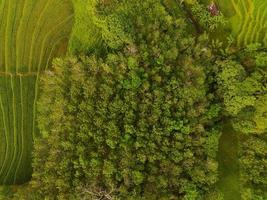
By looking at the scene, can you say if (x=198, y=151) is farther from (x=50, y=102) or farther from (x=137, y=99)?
(x=50, y=102)

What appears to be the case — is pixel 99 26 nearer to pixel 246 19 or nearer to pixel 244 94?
pixel 246 19

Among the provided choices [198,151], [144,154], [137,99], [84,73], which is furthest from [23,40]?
[198,151]

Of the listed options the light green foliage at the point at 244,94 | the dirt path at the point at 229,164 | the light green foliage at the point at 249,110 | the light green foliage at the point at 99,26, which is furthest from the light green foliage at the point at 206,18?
the dirt path at the point at 229,164

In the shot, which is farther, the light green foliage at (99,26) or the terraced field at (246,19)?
the terraced field at (246,19)

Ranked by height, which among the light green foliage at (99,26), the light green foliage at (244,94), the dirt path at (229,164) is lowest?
the dirt path at (229,164)

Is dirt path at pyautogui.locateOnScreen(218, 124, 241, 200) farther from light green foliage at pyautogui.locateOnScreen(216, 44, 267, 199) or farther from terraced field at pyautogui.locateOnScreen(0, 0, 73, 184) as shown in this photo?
terraced field at pyautogui.locateOnScreen(0, 0, 73, 184)

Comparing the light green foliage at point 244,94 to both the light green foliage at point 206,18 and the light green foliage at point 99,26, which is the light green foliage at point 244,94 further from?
the light green foliage at point 99,26
